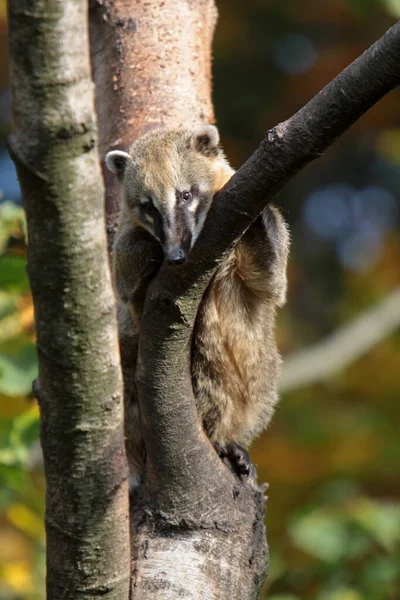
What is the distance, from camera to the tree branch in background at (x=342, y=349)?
343 inches

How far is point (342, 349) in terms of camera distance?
905 centimetres

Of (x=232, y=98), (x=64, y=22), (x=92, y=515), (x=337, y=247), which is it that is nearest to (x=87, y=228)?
(x=64, y=22)

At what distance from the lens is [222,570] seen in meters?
3.56

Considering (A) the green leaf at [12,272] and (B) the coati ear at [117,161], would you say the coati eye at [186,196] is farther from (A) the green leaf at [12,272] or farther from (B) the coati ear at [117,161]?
(A) the green leaf at [12,272]

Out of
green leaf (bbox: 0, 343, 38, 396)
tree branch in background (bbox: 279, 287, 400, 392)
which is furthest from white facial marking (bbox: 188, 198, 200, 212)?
tree branch in background (bbox: 279, 287, 400, 392)

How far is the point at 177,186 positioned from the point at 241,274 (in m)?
A: 0.60

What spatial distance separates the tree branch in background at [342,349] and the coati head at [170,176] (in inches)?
176

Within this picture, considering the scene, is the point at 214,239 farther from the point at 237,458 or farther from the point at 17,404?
the point at 17,404

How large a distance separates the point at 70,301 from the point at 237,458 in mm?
1778

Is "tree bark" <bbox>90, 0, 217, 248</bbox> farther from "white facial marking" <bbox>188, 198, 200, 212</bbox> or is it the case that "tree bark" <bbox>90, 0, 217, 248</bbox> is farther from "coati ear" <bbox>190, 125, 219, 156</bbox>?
"white facial marking" <bbox>188, 198, 200, 212</bbox>

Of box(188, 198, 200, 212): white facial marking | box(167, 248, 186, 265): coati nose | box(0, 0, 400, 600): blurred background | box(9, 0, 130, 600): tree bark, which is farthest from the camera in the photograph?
box(0, 0, 400, 600): blurred background

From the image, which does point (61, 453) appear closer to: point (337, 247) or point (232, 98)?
point (232, 98)

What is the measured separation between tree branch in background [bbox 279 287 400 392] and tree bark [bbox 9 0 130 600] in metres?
5.71

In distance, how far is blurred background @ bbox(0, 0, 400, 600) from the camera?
17.3ft
